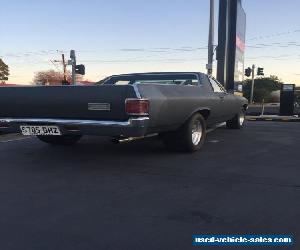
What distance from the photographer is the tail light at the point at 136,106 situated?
6059 mm

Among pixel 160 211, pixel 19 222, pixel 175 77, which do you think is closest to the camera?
pixel 19 222

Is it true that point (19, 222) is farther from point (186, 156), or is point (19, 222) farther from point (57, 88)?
point (186, 156)

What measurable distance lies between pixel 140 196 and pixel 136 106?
5.17 feet

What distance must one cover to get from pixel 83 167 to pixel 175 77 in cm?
308

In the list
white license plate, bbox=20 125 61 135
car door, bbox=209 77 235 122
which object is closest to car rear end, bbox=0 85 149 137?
white license plate, bbox=20 125 61 135

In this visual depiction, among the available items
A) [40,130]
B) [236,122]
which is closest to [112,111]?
[40,130]

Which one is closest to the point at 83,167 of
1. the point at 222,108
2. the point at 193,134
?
the point at 193,134

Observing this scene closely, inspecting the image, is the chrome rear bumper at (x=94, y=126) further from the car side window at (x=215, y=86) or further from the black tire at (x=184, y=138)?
the car side window at (x=215, y=86)

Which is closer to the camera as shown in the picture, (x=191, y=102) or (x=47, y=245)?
(x=47, y=245)

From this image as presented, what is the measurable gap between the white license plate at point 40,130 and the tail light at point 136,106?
45.8 inches

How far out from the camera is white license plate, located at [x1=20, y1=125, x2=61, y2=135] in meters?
6.56

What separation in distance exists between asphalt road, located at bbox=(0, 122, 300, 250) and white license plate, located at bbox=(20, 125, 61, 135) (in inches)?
17.9

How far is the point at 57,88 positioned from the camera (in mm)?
6629

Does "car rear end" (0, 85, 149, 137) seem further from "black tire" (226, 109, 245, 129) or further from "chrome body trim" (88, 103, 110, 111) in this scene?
"black tire" (226, 109, 245, 129)
